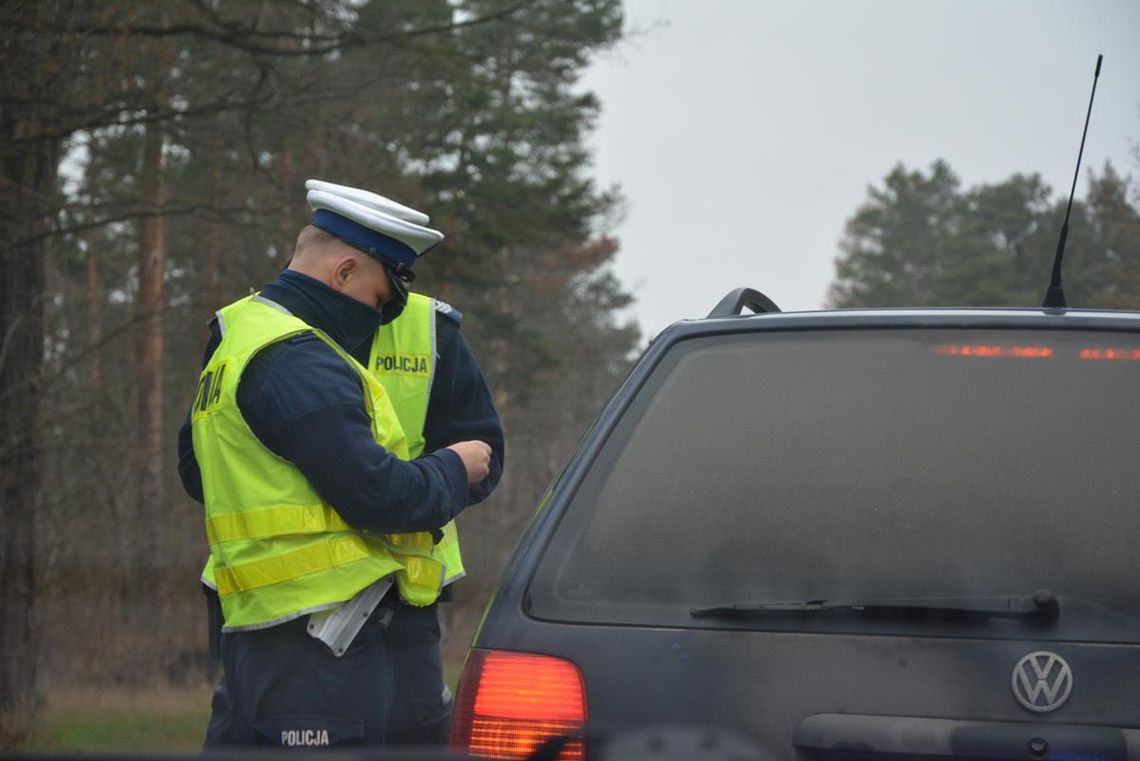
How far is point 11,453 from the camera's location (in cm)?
1250

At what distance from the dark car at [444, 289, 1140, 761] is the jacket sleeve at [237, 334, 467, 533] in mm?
622

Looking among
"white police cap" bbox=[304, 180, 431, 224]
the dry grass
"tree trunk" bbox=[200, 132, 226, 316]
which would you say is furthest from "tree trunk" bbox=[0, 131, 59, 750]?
"white police cap" bbox=[304, 180, 431, 224]

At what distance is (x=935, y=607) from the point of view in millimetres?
2678

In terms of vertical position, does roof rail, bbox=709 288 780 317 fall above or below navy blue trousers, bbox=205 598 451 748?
above

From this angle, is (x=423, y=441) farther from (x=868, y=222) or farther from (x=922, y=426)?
(x=868, y=222)

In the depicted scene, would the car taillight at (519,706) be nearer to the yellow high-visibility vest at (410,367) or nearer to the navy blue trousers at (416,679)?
the navy blue trousers at (416,679)

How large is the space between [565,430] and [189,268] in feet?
37.8

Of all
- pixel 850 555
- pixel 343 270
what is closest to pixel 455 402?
pixel 343 270

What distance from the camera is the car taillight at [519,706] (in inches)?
109

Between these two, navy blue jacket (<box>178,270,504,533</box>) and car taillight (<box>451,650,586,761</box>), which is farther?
navy blue jacket (<box>178,270,504,533</box>)

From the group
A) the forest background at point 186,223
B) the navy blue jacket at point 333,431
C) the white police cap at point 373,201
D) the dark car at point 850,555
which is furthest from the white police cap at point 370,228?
the forest background at point 186,223

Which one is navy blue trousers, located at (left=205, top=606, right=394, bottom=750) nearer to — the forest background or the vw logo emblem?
the vw logo emblem

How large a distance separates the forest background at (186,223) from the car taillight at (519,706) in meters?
7.37

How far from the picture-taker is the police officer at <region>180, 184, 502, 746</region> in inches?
Result: 141
